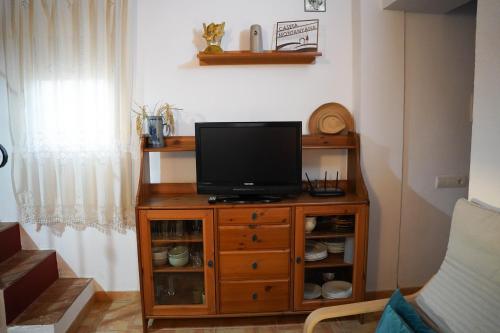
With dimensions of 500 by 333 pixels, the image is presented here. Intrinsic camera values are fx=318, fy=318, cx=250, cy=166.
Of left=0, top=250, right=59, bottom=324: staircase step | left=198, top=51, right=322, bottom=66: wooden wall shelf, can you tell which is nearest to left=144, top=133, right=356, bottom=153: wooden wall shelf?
left=198, top=51, right=322, bottom=66: wooden wall shelf

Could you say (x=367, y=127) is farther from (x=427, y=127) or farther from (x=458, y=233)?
(x=458, y=233)

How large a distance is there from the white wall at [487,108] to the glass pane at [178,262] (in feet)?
5.17

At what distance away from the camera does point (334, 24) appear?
237 cm

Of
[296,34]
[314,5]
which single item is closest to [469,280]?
[296,34]

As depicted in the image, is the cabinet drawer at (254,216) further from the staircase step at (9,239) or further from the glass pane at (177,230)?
the staircase step at (9,239)

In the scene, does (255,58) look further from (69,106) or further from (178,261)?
(178,261)

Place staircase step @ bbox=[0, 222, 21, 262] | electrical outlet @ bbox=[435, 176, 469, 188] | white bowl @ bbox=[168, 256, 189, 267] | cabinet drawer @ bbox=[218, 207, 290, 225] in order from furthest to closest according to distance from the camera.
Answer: electrical outlet @ bbox=[435, 176, 469, 188] → staircase step @ bbox=[0, 222, 21, 262] → white bowl @ bbox=[168, 256, 189, 267] → cabinet drawer @ bbox=[218, 207, 290, 225]

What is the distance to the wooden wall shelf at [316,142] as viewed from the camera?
2262mm

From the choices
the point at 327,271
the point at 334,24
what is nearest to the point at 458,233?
the point at 327,271

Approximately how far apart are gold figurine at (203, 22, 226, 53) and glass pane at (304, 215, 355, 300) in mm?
1329

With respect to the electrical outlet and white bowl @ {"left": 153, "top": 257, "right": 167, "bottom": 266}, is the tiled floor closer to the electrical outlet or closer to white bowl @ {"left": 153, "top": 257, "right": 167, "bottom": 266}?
white bowl @ {"left": 153, "top": 257, "right": 167, "bottom": 266}

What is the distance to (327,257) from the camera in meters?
2.25

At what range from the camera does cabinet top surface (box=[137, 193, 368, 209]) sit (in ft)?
6.72

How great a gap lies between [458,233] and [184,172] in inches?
69.9
